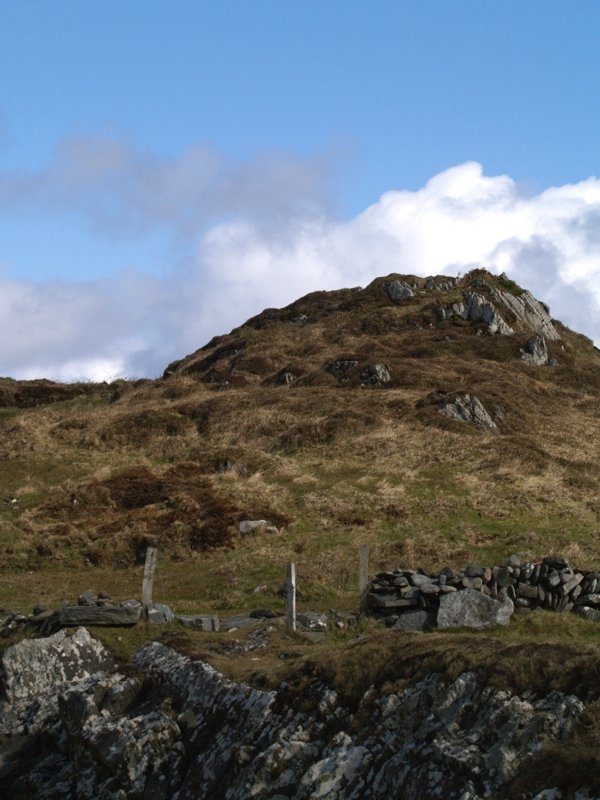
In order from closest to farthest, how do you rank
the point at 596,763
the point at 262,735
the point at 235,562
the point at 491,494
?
the point at 596,763, the point at 262,735, the point at 235,562, the point at 491,494

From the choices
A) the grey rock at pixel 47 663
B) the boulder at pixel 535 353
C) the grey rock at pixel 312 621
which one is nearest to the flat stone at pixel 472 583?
the grey rock at pixel 312 621

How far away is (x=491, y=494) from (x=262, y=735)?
29043 mm

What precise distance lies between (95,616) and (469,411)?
3858 cm

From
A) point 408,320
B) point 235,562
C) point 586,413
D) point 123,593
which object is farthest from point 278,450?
point 408,320

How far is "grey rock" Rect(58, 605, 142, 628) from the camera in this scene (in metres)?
19.2

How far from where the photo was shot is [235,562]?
105 feet

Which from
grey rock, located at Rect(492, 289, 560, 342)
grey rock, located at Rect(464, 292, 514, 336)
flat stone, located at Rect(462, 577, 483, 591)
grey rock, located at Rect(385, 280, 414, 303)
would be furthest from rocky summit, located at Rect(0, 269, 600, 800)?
grey rock, located at Rect(385, 280, 414, 303)

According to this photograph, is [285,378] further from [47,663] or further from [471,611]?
[47,663]

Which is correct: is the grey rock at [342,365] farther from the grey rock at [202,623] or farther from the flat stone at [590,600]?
the grey rock at [202,623]

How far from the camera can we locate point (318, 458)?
48.0m

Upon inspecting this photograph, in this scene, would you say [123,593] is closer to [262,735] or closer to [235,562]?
[235,562]

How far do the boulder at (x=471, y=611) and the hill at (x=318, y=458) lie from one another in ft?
18.6

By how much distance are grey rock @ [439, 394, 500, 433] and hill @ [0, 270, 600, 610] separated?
154 millimetres

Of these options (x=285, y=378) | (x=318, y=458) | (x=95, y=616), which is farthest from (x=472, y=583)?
(x=285, y=378)
